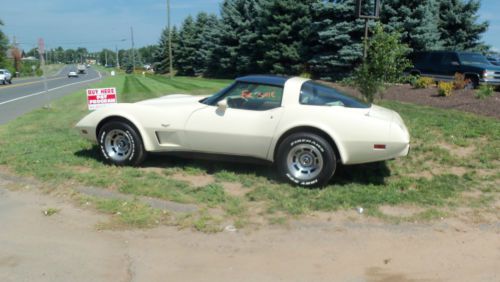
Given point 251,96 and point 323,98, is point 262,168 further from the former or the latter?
point 323,98

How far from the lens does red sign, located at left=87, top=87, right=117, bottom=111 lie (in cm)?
912

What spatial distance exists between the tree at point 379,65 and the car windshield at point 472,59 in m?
9.99

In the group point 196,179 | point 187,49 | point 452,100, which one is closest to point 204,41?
point 187,49

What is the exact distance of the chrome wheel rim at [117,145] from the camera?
6.22 meters

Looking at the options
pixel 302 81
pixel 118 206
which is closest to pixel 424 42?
pixel 302 81

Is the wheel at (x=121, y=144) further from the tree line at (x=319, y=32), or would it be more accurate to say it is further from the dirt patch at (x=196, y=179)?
the tree line at (x=319, y=32)

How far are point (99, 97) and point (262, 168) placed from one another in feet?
15.1

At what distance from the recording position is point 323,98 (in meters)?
5.58

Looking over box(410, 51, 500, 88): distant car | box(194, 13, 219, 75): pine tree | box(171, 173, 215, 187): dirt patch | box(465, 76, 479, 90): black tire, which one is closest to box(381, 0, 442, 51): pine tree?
box(410, 51, 500, 88): distant car

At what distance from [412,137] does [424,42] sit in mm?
14887

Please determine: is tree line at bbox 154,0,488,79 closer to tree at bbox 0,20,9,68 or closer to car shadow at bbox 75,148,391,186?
car shadow at bbox 75,148,391,186

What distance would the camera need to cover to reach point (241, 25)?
3203 centimetres

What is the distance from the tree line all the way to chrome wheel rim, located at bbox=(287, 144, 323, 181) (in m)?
14.8

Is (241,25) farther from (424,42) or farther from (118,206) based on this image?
(118,206)
